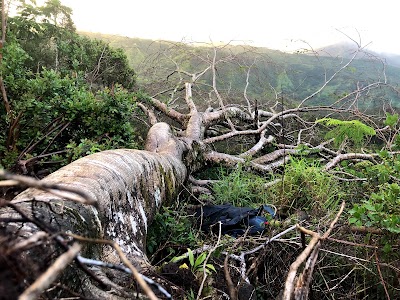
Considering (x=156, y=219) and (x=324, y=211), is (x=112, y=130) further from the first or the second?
(x=324, y=211)

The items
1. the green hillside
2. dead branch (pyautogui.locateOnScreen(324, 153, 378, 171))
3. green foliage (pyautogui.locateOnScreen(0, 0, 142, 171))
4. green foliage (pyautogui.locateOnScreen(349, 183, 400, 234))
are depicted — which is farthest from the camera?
the green hillside

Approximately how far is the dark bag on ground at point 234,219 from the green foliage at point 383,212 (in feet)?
2.73

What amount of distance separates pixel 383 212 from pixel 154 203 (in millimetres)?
1800

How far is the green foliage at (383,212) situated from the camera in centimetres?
244

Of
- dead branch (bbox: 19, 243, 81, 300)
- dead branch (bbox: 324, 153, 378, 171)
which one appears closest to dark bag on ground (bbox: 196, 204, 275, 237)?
dead branch (bbox: 324, 153, 378, 171)

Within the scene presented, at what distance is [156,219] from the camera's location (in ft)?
10.4

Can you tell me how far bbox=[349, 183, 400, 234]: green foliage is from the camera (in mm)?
2436

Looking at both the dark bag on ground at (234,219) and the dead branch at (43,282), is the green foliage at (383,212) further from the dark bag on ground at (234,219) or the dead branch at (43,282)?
the dead branch at (43,282)

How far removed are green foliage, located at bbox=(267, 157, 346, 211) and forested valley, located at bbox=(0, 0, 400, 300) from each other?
0.02m

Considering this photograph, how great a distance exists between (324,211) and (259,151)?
3.18m

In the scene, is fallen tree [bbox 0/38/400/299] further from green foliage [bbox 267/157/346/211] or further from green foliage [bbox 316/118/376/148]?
green foliage [bbox 316/118/376/148]

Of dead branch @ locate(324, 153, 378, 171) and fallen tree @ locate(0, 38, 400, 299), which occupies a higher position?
fallen tree @ locate(0, 38, 400, 299)

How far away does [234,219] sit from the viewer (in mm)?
3426

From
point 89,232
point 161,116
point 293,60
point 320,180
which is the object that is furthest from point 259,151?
point 293,60
